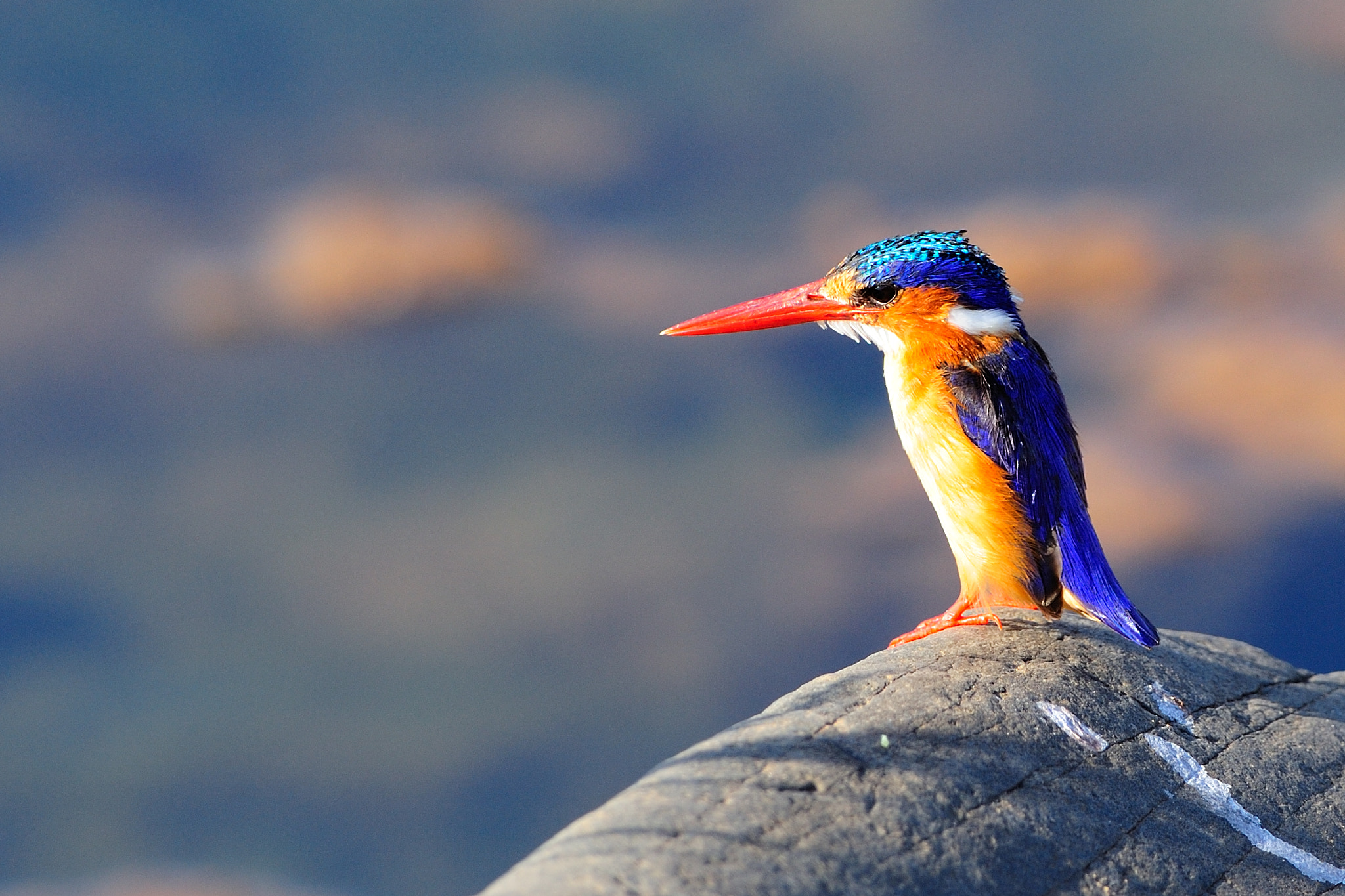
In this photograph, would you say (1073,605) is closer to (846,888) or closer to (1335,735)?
(1335,735)

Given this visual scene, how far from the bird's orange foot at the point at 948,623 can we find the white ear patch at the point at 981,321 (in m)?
0.57

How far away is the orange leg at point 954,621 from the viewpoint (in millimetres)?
2443

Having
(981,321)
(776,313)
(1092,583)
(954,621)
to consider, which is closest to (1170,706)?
(1092,583)

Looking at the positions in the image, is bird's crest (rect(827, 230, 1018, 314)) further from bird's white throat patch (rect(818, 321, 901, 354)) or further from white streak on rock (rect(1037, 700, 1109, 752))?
white streak on rock (rect(1037, 700, 1109, 752))

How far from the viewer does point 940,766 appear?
184 cm

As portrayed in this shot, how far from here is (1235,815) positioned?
1997 mm

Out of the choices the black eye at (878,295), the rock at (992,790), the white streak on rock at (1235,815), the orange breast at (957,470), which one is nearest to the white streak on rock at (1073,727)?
the rock at (992,790)

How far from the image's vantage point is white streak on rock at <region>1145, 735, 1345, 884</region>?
1945 millimetres

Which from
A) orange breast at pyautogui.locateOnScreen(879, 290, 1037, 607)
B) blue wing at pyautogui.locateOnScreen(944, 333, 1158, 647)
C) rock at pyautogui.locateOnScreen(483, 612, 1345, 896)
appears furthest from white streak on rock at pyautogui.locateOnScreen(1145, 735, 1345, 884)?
orange breast at pyautogui.locateOnScreen(879, 290, 1037, 607)

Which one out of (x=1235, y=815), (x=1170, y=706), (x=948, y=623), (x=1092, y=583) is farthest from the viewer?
(x=948, y=623)

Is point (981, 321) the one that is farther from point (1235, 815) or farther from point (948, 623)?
point (1235, 815)

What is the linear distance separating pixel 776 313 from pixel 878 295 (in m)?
0.26

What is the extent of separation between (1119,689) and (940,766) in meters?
0.58

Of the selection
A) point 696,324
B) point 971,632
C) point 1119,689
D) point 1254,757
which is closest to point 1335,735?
point 1254,757
